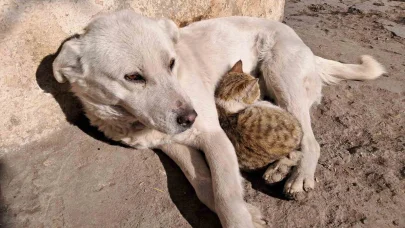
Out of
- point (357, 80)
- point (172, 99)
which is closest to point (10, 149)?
point (172, 99)

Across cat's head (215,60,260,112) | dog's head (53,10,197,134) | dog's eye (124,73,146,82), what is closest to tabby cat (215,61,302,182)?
cat's head (215,60,260,112)

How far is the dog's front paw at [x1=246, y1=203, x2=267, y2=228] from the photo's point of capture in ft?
7.43

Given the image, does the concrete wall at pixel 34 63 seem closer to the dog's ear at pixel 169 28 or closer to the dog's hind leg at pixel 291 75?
the dog's ear at pixel 169 28

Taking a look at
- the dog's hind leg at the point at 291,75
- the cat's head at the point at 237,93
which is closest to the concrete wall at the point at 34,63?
the cat's head at the point at 237,93

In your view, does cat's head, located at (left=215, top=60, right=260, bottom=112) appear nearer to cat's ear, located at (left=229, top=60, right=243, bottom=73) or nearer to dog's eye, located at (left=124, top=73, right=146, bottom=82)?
cat's ear, located at (left=229, top=60, right=243, bottom=73)

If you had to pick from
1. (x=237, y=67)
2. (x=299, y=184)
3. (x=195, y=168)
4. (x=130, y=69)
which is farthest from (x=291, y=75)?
(x=130, y=69)

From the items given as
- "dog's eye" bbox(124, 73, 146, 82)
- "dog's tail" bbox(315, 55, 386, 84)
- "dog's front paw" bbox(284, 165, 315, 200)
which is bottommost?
"dog's tail" bbox(315, 55, 386, 84)

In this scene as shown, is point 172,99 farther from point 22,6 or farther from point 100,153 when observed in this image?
point 22,6

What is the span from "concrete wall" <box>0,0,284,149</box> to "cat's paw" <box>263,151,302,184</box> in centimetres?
164

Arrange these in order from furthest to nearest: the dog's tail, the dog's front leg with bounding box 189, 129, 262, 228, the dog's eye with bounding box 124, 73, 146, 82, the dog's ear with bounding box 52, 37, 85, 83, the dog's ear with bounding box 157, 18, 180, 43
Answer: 1. the dog's tail
2. the dog's ear with bounding box 157, 18, 180, 43
3. the dog's ear with bounding box 52, 37, 85, 83
4. the dog's eye with bounding box 124, 73, 146, 82
5. the dog's front leg with bounding box 189, 129, 262, 228

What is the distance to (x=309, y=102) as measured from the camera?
11.1 feet

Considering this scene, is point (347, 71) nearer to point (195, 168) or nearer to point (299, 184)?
point (299, 184)

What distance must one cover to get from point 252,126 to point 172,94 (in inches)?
24.3

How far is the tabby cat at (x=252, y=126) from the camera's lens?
2527mm
